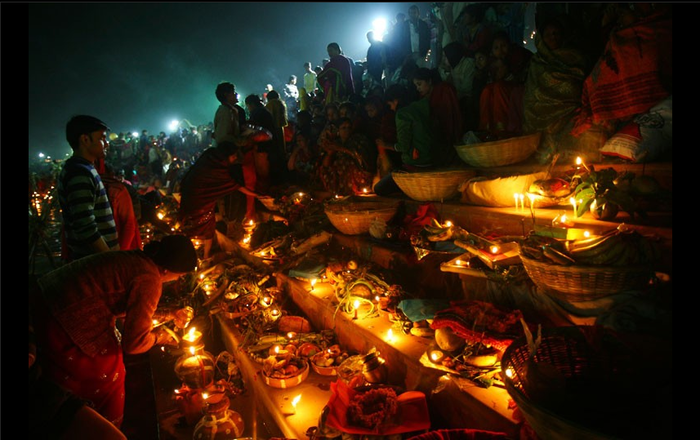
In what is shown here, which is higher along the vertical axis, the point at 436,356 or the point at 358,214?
the point at 358,214

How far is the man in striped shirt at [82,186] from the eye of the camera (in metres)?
→ 3.07

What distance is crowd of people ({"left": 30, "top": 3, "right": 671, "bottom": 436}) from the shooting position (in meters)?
2.35

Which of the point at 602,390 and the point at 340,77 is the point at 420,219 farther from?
the point at 340,77

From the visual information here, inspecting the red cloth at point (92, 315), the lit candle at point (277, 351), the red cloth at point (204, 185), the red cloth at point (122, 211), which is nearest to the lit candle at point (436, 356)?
the lit candle at point (277, 351)

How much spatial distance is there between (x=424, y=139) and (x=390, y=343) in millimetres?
2889

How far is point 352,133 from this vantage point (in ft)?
19.4

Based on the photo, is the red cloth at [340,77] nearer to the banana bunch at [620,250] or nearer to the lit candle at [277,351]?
the lit candle at [277,351]

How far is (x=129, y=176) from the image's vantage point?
13.9 meters

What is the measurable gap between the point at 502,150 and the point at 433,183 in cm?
74

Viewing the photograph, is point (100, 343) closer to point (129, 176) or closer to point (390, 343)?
point (390, 343)

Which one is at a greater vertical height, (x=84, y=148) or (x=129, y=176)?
(x=129, y=176)

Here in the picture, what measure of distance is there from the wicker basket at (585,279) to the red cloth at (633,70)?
5.70 ft

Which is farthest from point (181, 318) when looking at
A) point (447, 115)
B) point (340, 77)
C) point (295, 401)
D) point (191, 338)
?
point (340, 77)

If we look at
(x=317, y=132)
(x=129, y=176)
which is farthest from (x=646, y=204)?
(x=129, y=176)
